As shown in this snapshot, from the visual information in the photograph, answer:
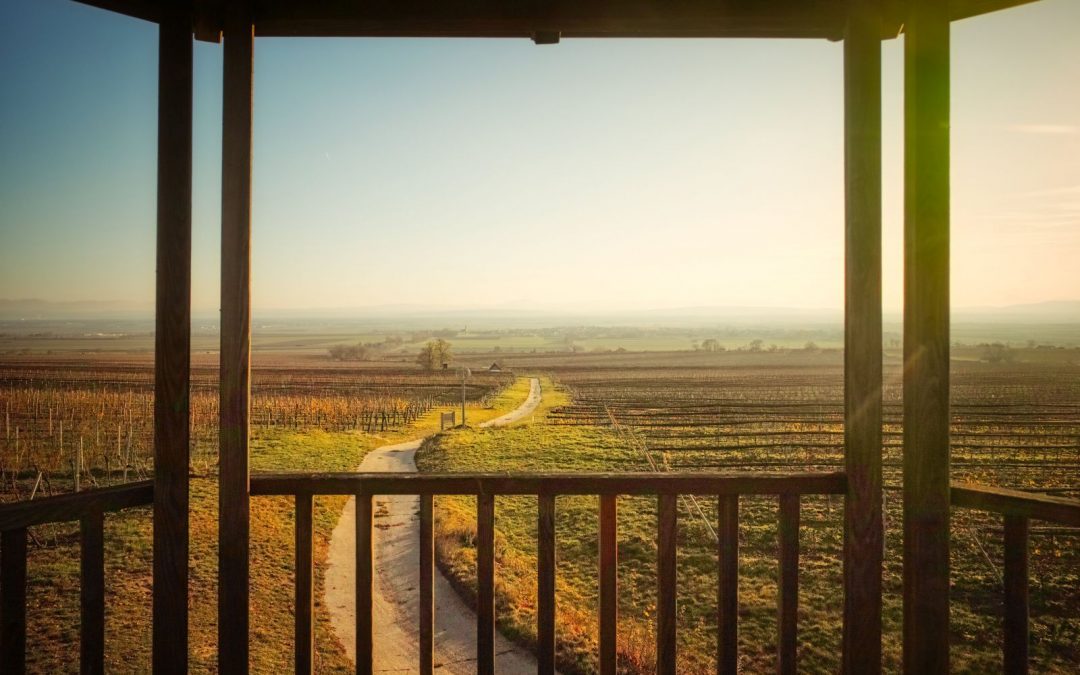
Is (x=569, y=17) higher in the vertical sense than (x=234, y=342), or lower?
higher

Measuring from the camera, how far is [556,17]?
186cm

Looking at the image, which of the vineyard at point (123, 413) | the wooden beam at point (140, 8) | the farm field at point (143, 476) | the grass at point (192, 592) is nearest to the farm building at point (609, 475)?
the wooden beam at point (140, 8)

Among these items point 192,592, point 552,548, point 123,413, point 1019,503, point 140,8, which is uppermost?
point 140,8

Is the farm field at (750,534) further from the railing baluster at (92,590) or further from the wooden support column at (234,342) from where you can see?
the railing baluster at (92,590)

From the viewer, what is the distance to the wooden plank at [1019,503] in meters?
1.56

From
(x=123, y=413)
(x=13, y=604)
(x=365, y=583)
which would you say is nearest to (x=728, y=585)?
(x=365, y=583)

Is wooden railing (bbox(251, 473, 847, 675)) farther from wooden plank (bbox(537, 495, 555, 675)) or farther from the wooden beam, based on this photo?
the wooden beam

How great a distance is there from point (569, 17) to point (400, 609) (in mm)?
6599

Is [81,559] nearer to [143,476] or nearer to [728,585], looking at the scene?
[728,585]

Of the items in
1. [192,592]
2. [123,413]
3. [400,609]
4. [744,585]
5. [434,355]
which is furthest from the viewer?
[434,355]

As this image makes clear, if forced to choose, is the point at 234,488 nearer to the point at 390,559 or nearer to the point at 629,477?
the point at 629,477

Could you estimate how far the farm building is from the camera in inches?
67.8

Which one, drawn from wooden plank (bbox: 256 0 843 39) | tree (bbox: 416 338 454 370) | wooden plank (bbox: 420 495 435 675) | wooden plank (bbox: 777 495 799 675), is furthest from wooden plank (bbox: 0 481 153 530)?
tree (bbox: 416 338 454 370)

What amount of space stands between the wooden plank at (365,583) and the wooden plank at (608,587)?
0.69 meters
